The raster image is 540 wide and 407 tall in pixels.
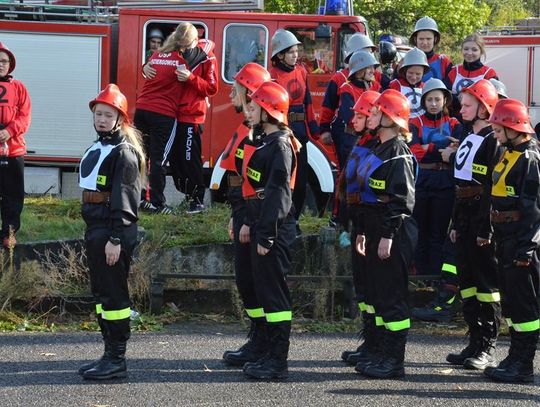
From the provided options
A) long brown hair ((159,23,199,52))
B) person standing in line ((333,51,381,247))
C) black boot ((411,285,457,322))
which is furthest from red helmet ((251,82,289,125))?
long brown hair ((159,23,199,52))

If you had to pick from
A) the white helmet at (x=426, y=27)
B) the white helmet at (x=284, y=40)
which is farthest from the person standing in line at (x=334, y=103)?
the white helmet at (x=284, y=40)

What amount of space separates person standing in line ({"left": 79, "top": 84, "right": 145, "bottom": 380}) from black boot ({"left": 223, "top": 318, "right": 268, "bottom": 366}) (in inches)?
32.9

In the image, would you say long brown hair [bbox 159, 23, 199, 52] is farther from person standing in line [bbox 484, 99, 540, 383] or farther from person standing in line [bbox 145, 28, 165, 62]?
person standing in line [bbox 484, 99, 540, 383]

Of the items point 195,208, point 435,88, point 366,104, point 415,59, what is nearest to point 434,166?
point 435,88

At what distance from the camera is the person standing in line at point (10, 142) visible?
33.7 feet

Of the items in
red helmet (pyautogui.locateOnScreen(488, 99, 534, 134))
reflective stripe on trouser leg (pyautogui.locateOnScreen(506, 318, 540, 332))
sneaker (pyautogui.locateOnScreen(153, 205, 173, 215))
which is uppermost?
red helmet (pyautogui.locateOnScreen(488, 99, 534, 134))

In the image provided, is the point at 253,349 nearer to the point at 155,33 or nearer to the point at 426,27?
the point at 426,27

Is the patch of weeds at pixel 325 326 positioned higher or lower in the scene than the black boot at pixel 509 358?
lower

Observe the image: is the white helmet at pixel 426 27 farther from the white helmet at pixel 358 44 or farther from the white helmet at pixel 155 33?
the white helmet at pixel 155 33

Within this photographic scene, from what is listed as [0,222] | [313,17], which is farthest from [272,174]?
[313,17]

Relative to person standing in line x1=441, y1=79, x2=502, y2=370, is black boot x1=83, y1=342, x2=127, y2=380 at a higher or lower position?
lower

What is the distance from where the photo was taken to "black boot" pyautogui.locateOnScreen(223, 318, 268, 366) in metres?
7.85

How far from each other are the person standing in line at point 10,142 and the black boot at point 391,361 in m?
4.15

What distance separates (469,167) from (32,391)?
139 inches
